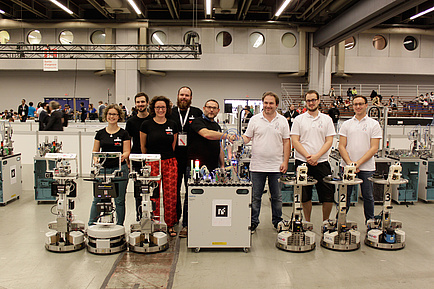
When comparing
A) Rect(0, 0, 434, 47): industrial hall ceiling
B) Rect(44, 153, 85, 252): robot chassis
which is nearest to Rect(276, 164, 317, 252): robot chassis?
Rect(44, 153, 85, 252): robot chassis

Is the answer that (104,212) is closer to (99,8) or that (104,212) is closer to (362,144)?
(362,144)

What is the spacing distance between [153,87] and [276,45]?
6269mm

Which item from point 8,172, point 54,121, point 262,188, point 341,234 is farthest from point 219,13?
point 341,234

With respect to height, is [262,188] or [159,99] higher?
[159,99]

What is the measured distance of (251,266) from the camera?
130 inches

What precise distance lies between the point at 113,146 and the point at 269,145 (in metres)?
1.64

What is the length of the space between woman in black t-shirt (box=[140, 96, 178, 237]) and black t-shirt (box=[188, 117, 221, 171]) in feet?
0.66

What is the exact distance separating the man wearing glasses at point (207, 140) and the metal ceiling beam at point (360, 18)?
27.6ft

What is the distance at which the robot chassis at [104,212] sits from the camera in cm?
347

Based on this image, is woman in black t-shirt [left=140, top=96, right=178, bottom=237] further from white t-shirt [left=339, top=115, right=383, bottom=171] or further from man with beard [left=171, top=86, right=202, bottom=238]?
white t-shirt [left=339, top=115, right=383, bottom=171]

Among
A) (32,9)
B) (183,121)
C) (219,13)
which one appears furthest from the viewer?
(219,13)

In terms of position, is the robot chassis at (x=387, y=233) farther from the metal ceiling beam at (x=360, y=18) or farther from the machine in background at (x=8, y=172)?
the metal ceiling beam at (x=360, y=18)

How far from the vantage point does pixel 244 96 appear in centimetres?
1817

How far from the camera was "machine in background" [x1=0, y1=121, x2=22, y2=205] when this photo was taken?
5.25 meters
